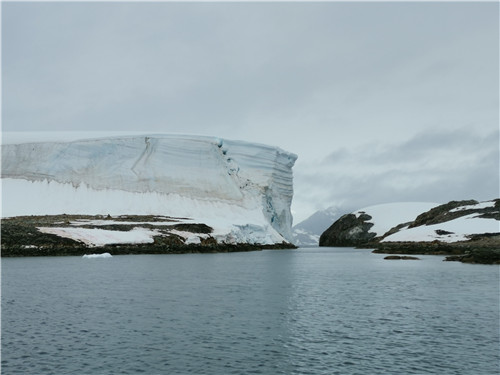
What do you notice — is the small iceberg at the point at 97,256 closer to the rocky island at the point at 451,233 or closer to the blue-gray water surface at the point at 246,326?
the blue-gray water surface at the point at 246,326

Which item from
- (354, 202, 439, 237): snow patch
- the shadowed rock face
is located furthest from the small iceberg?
the shadowed rock face

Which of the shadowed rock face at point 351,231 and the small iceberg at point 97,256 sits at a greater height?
the shadowed rock face at point 351,231

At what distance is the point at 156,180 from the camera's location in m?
83.9

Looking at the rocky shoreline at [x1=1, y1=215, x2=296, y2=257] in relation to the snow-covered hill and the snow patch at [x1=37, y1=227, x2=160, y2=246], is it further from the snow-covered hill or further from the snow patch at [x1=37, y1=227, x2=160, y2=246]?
the snow-covered hill

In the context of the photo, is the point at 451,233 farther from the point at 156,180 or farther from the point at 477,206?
the point at 156,180

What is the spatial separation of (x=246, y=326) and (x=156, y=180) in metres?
69.8

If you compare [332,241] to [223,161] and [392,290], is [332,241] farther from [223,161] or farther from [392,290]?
[392,290]

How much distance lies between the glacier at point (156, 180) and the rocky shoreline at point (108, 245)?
8456 millimetres

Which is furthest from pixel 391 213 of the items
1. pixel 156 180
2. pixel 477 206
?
pixel 156 180

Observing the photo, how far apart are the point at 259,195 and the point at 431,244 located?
1270 inches

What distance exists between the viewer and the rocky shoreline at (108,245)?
45.7 metres

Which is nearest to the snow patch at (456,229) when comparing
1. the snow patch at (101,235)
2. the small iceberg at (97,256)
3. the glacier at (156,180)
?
the glacier at (156,180)

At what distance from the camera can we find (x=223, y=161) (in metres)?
90.0

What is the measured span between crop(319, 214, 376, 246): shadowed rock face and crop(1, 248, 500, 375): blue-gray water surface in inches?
3179
